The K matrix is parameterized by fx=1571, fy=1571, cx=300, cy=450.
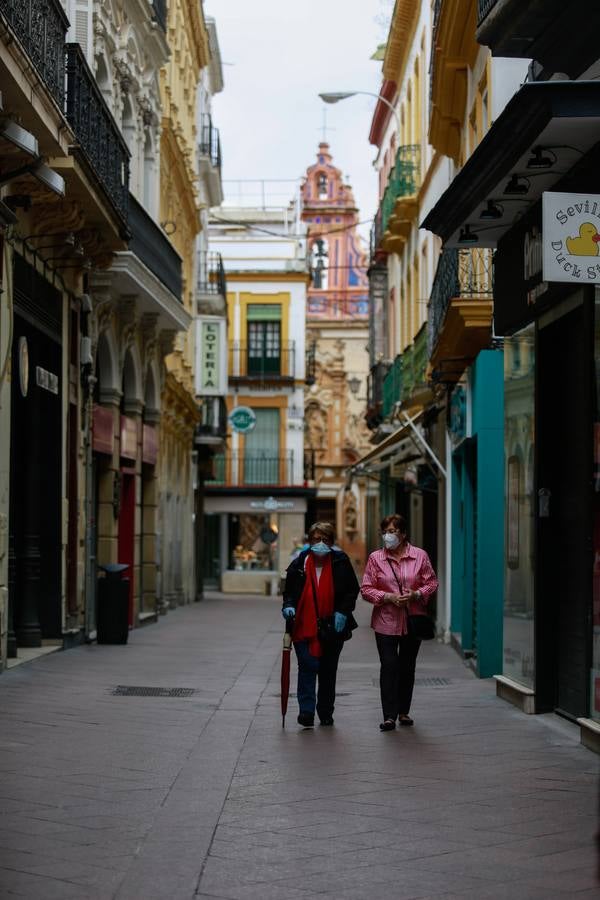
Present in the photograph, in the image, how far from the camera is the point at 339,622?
12562 mm

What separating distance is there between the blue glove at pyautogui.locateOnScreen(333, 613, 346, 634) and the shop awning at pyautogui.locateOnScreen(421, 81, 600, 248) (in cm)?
321

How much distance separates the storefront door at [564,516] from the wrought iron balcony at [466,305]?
4763 millimetres

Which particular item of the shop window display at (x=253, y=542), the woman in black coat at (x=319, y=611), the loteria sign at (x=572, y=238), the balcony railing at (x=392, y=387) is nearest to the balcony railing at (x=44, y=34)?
the woman in black coat at (x=319, y=611)

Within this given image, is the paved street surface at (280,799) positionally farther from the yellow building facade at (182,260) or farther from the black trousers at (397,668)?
the yellow building facade at (182,260)

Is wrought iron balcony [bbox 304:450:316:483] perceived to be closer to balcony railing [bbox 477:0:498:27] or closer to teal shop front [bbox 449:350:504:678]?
teal shop front [bbox 449:350:504:678]

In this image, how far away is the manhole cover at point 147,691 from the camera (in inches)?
584

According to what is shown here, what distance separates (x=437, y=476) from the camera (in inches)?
989

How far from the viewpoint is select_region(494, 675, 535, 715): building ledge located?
12844 millimetres

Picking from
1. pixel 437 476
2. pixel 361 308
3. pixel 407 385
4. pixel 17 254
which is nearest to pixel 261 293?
pixel 361 308

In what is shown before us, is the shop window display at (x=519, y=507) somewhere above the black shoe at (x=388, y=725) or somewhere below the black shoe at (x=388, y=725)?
above

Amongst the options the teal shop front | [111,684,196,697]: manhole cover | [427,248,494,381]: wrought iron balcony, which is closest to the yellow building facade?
[427,248,494,381]: wrought iron balcony

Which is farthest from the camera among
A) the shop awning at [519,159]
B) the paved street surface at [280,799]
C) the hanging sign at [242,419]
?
the hanging sign at [242,419]

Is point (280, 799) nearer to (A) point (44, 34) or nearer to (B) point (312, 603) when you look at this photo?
(B) point (312, 603)

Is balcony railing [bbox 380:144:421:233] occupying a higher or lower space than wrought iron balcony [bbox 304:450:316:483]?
higher
